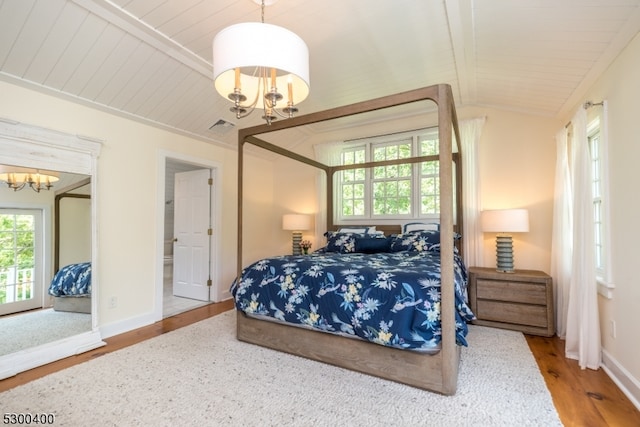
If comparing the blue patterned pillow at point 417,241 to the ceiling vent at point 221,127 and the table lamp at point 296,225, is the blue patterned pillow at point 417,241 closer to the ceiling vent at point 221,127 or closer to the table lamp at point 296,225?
the table lamp at point 296,225

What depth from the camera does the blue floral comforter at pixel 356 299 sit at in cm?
200

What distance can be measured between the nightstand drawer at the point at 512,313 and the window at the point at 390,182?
1.34 m

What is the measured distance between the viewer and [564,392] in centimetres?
203

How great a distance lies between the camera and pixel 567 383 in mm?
2145

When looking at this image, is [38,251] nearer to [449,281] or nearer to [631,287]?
[449,281]

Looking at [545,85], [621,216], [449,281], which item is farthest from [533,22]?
[449,281]

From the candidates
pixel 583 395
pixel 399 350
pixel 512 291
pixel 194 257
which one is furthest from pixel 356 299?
pixel 194 257

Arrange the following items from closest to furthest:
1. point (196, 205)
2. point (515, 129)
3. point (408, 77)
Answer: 1. point (408, 77)
2. point (515, 129)
3. point (196, 205)

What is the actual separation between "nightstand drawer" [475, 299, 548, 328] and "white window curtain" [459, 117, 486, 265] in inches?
24.0

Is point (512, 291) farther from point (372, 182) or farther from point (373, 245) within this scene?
point (372, 182)

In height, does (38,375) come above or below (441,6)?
below

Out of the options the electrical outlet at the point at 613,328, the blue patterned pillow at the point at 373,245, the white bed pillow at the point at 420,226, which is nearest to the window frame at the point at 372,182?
the white bed pillow at the point at 420,226

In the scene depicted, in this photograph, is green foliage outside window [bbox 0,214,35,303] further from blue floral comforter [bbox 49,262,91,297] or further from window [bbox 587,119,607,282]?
window [bbox 587,119,607,282]

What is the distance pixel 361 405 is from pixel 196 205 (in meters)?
3.64
